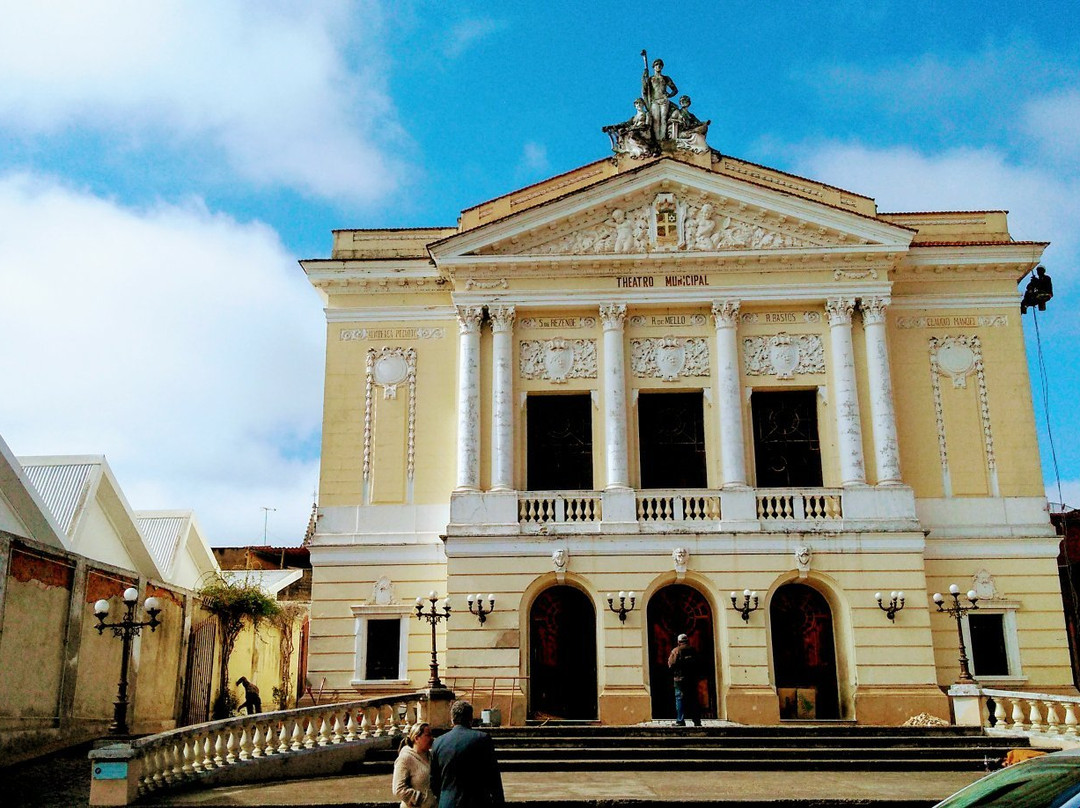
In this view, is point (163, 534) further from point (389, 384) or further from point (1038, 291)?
point (1038, 291)

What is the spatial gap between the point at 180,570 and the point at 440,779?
23709mm

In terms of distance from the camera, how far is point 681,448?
2650cm

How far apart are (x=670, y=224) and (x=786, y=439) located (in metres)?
5.88

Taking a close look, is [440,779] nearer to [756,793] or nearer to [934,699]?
[756,793]

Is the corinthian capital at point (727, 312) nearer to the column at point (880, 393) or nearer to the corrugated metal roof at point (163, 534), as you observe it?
the column at point (880, 393)

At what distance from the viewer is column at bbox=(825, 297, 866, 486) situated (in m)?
25.3

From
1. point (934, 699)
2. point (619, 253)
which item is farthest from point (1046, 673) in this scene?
point (619, 253)

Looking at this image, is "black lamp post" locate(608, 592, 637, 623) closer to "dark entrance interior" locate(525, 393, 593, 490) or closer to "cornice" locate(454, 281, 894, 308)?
"dark entrance interior" locate(525, 393, 593, 490)

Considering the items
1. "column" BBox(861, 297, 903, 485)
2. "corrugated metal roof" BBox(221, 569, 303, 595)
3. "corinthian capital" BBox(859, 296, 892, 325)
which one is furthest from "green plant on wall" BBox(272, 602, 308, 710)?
"corinthian capital" BBox(859, 296, 892, 325)

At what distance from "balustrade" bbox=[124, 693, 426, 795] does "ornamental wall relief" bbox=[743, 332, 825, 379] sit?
36.9ft

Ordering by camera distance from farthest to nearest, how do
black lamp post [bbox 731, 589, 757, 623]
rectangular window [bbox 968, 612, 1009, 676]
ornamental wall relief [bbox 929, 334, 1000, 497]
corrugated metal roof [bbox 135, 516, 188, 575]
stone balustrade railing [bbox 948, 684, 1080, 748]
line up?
corrugated metal roof [bbox 135, 516, 188, 575]
ornamental wall relief [bbox 929, 334, 1000, 497]
rectangular window [bbox 968, 612, 1009, 676]
black lamp post [bbox 731, 589, 757, 623]
stone balustrade railing [bbox 948, 684, 1080, 748]

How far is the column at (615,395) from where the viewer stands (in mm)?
25469

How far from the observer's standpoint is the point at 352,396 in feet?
88.7

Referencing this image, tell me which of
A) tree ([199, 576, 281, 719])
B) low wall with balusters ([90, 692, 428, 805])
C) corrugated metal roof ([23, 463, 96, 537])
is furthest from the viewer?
tree ([199, 576, 281, 719])
